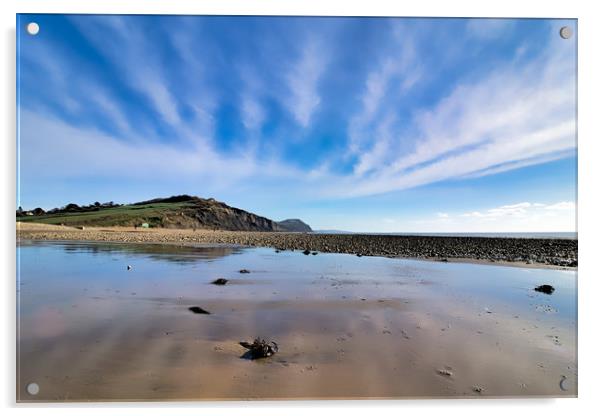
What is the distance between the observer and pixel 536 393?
3176 mm

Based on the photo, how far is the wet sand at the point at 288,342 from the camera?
113 inches

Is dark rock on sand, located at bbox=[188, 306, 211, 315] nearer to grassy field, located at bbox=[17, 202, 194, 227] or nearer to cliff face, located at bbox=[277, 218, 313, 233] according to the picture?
grassy field, located at bbox=[17, 202, 194, 227]

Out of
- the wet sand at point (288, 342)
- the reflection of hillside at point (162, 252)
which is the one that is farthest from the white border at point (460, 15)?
the reflection of hillside at point (162, 252)

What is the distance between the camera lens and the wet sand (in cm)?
288

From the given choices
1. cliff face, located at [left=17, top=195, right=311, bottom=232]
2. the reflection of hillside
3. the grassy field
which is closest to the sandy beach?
cliff face, located at [left=17, top=195, right=311, bottom=232]

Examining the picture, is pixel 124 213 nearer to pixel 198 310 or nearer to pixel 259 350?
pixel 198 310

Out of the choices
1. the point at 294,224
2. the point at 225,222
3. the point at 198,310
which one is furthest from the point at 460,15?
the point at 225,222

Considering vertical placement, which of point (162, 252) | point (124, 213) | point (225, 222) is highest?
point (124, 213)

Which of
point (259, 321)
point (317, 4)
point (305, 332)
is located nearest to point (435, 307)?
point (305, 332)

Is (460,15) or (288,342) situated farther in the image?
(460,15)

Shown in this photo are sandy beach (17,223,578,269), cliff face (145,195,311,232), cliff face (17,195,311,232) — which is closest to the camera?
cliff face (17,195,311,232)

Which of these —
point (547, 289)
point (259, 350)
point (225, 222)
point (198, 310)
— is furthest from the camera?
point (225, 222)

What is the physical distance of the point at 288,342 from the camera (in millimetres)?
3451

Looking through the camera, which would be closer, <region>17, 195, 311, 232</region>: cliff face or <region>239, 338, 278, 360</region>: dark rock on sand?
<region>239, 338, 278, 360</region>: dark rock on sand
